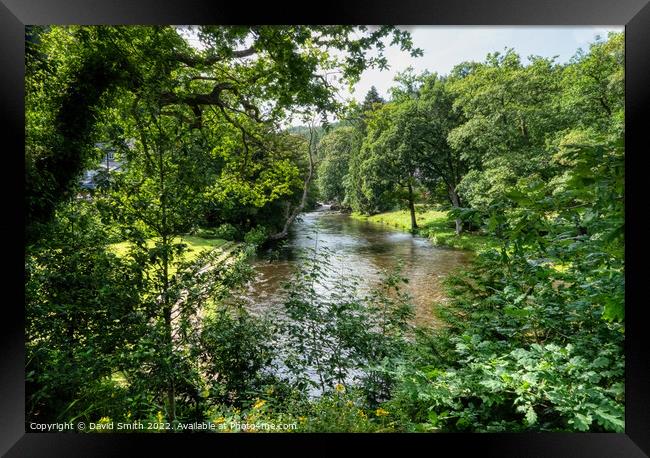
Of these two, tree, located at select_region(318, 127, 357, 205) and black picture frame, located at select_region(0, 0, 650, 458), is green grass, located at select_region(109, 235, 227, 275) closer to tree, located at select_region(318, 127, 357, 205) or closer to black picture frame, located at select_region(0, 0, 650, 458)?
black picture frame, located at select_region(0, 0, 650, 458)

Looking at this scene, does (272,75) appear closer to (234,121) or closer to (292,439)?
(234,121)

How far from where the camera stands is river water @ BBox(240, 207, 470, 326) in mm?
4717

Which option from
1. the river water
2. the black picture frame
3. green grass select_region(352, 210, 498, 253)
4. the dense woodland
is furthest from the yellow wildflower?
green grass select_region(352, 210, 498, 253)

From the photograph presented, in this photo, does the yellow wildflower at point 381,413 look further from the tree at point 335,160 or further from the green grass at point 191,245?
the tree at point 335,160

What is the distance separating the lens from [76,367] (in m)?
2.05

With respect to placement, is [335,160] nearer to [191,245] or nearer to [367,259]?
[191,245]

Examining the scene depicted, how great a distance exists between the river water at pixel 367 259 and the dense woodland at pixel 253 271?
41.7 inches

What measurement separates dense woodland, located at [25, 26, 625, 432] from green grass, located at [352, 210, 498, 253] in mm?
833
